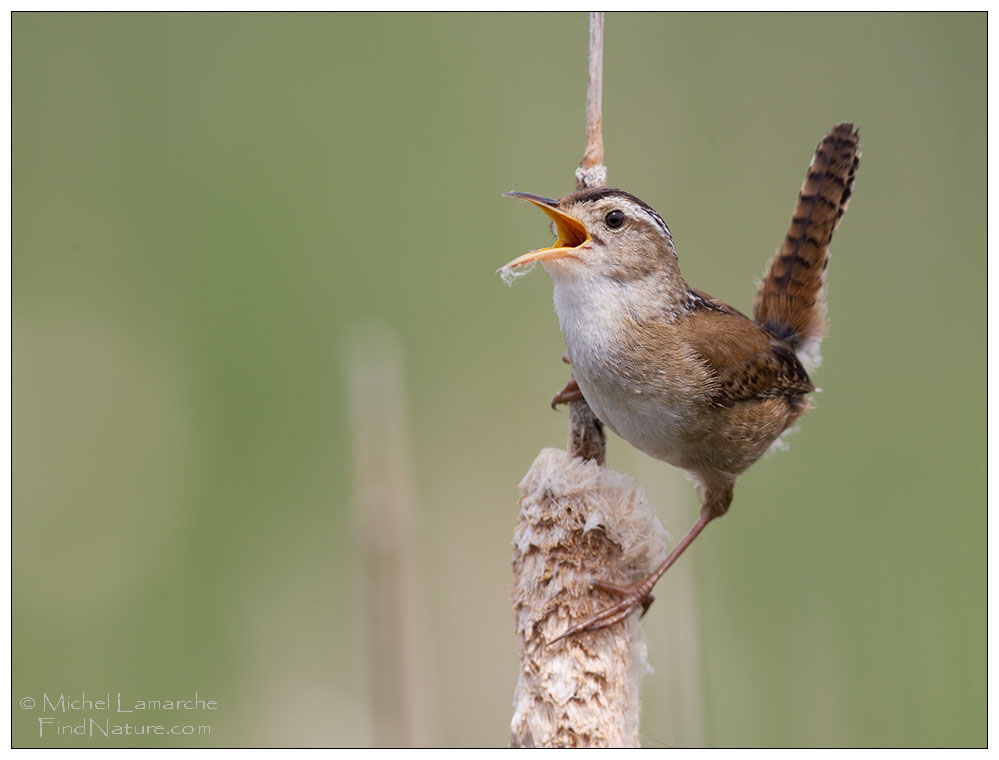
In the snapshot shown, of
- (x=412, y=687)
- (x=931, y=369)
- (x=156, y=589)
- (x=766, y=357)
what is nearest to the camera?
(x=412, y=687)

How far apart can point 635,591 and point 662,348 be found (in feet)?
2.47

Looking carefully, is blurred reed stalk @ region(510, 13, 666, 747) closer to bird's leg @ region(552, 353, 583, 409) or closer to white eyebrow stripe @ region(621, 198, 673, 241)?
white eyebrow stripe @ region(621, 198, 673, 241)

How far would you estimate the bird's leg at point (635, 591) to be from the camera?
2115 mm

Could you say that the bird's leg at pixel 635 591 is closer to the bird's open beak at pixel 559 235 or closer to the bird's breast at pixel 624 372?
the bird's breast at pixel 624 372

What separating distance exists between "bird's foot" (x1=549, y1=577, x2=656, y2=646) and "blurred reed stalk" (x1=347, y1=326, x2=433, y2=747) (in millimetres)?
354

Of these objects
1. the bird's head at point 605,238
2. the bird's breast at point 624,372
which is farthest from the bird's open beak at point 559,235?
the bird's breast at point 624,372

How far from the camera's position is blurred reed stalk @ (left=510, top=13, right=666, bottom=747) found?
194 cm

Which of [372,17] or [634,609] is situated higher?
[372,17]

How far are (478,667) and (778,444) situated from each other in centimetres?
153

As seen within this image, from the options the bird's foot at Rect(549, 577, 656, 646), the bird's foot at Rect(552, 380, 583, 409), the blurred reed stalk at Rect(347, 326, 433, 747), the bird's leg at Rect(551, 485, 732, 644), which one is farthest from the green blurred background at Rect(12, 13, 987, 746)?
the blurred reed stalk at Rect(347, 326, 433, 747)

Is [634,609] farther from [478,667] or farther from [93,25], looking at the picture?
[93,25]

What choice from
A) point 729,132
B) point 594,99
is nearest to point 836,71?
point 729,132

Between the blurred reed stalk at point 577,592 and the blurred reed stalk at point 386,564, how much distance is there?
0.83 ft

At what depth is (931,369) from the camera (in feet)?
13.8
